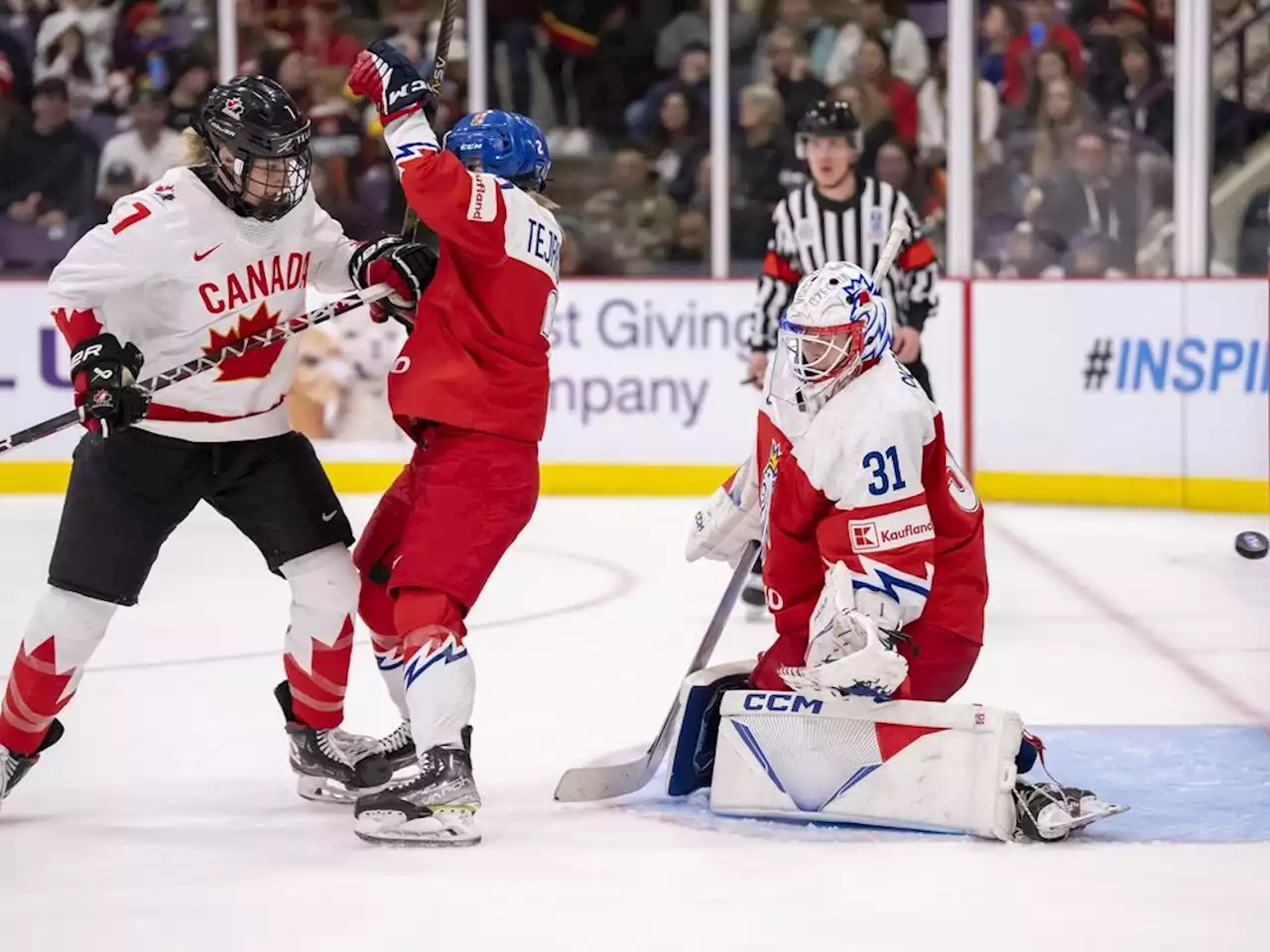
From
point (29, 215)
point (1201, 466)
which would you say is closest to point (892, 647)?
point (1201, 466)

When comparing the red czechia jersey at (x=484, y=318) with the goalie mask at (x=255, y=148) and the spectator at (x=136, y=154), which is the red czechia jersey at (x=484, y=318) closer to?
the goalie mask at (x=255, y=148)

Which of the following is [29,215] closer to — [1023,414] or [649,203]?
[649,203]

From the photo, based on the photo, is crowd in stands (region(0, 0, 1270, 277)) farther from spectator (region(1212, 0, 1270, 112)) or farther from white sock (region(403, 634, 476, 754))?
white sock (region(403, 634, 476, 754))

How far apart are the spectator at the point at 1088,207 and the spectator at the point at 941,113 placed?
0.31 metres

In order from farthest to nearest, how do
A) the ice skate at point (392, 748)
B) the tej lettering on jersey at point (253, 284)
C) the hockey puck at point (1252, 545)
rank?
the hockey puck at point (1252, 545)
the ice skate at point (392, 748)
the tej lettering on jersey at point (253, 284)

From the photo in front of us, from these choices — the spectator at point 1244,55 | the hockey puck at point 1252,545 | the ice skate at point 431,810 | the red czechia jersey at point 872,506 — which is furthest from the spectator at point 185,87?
the ice skate at point 431,810

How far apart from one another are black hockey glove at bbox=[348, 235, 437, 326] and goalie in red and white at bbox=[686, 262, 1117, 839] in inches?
22.3

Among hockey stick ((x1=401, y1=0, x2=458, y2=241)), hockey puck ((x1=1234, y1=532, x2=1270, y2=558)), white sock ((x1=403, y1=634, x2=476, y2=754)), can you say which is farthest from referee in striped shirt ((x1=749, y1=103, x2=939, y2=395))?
white sock ((x1=403, y1=634, x2=476, y2=754))

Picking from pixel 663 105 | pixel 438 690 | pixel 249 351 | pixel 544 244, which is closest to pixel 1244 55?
pixel 663 105

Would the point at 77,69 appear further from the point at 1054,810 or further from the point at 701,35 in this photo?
the point at 1054,810

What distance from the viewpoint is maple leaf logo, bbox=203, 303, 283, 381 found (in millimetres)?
3330

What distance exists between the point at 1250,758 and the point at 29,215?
631 cm

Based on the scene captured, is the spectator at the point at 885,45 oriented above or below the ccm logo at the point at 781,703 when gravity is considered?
above

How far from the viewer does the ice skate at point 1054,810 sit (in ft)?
10.2
